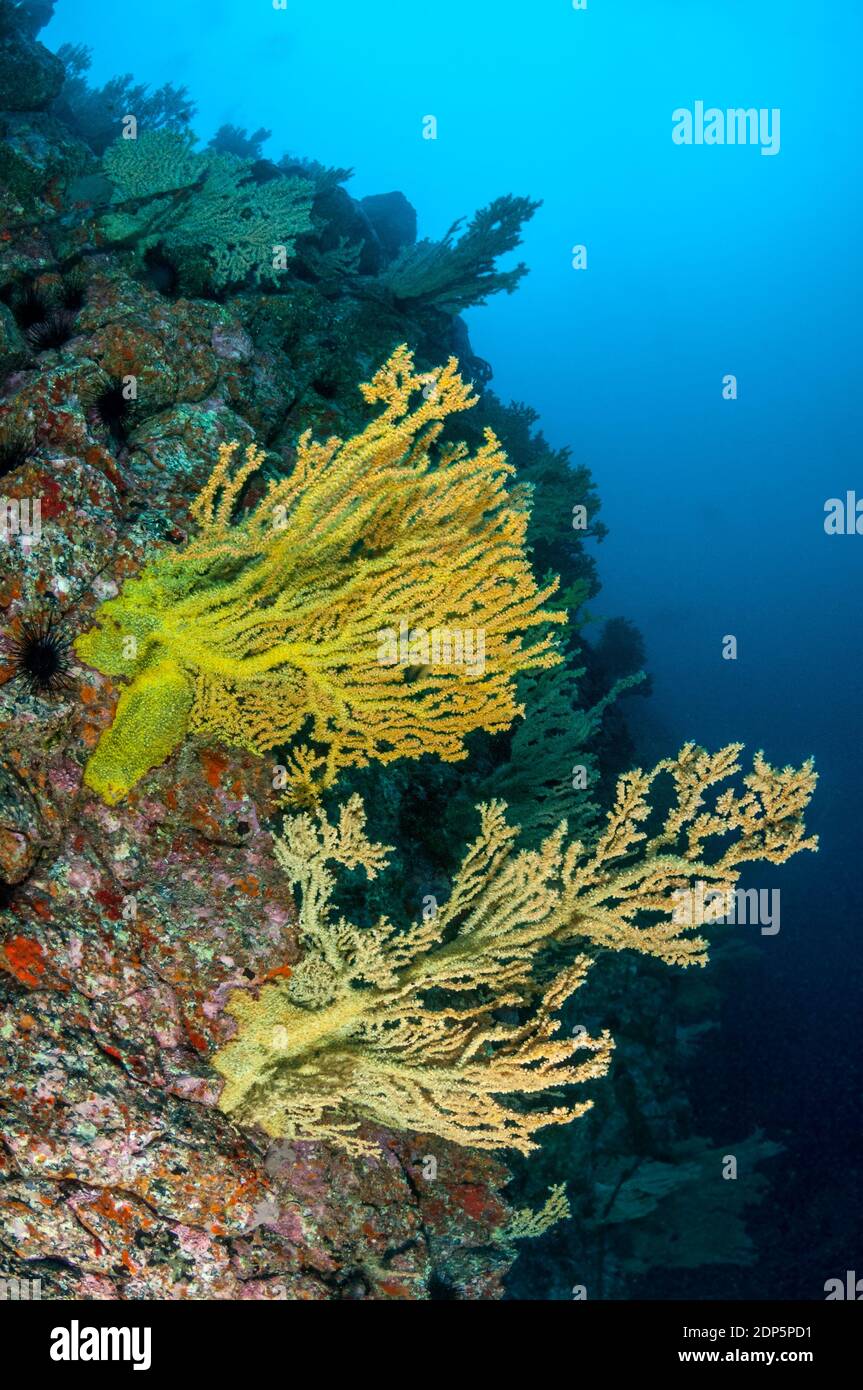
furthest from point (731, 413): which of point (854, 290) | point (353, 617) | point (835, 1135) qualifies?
point (353, 617)

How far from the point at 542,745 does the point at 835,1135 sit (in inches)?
431

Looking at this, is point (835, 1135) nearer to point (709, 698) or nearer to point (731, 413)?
point (709, 698)

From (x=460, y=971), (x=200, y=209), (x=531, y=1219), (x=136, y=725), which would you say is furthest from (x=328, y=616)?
(x=531, y=1219)

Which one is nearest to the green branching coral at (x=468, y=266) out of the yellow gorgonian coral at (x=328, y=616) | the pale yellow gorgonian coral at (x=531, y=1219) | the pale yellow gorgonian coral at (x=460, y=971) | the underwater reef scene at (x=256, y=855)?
the underwater reef scene at (x=256, y=855)

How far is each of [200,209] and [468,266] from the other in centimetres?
317

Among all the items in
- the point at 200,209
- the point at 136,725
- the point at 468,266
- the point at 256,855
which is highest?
the point at 468,266

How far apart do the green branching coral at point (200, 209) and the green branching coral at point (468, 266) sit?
1.81 meters

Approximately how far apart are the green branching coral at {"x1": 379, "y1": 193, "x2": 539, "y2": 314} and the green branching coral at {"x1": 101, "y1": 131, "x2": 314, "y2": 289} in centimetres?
181

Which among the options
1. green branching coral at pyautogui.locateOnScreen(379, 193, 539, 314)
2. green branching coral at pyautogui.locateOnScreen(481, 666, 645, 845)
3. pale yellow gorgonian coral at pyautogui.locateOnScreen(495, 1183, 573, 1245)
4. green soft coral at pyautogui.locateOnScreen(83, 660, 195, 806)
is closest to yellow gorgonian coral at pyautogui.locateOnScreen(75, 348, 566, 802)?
green soft coral at pyautogui.locateOnScreen(83, 660, 195, 806)

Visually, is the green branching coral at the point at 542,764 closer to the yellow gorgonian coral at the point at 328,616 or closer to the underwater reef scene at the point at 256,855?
the underwater reef scene at the point at 256,855

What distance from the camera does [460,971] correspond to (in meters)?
3.45

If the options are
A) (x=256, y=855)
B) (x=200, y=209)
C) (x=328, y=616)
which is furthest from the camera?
(x=200, y=209)

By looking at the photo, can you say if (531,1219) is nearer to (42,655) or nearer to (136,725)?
(136,725)
